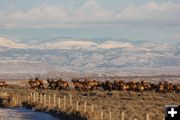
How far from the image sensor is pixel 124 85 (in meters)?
67.4

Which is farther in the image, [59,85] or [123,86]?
[59,85]

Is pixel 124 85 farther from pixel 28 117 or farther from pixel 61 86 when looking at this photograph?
pixel 28 117

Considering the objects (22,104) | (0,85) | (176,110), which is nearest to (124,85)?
(0,85)

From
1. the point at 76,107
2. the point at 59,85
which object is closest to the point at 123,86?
the point at 59,85

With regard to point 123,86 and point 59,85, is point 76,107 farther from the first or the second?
point 59,85

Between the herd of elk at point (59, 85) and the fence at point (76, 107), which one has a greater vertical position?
the herd of elk at point (59, 85)

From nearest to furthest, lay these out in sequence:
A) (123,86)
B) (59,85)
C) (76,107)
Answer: (76,107), (123,86), (59,85)

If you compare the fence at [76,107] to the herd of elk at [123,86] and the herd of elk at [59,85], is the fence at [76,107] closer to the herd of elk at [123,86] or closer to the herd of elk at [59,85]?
the herd of elk at [123,86]

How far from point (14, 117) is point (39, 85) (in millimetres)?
42376

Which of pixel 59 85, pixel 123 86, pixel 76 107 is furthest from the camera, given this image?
pixel 59 85

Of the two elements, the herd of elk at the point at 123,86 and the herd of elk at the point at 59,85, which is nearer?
the herd of elk at the point at 123,86

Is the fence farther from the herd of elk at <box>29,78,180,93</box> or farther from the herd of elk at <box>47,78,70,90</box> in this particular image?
the herd of elk at <box>47,78,70,90</box>

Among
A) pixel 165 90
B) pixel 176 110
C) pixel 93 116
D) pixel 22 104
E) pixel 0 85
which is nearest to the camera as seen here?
pixel 176 110

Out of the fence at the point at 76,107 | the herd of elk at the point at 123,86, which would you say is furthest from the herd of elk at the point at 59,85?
the fence at the point at 76,107
